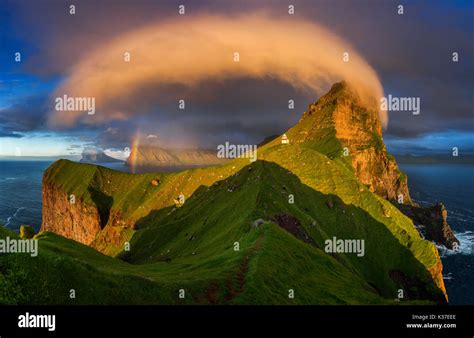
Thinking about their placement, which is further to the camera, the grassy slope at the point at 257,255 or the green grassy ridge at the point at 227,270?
the grassy slope at the point at 257,255

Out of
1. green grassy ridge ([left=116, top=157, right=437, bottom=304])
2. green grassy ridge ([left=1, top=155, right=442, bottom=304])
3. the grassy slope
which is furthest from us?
green grassy ridge ([left=116, top=157, right=437, bottom=304])

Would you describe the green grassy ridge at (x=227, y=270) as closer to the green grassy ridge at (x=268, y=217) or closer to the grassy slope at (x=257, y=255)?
the grassy slope at (x=257, y=255)

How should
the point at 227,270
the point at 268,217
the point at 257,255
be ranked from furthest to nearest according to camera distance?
the point at 268,217 < the point at 257,255 < the point at 227,270

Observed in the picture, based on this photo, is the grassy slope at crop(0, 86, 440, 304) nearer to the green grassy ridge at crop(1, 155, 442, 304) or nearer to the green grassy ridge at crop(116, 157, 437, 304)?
the green grassy ridge at crop(1, 155, 442, 304)

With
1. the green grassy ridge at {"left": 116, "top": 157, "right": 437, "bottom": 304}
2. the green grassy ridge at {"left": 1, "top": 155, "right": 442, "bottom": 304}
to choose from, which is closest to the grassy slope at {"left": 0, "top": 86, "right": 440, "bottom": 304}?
the green grassy ridge at {"left": 1, "top": 155, "right": 442, "bottom": 304}

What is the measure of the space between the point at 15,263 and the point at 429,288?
456 ft

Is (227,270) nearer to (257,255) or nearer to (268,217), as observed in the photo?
(257,255)

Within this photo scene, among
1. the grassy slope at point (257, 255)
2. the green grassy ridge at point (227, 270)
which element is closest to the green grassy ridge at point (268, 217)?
the grassy slope at point (257, 255)

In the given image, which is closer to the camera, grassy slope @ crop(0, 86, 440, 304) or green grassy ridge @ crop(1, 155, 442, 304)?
green grassy ridge @ crop(1, 155, 442, 304)

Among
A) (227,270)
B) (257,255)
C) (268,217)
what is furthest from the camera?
(268,217)

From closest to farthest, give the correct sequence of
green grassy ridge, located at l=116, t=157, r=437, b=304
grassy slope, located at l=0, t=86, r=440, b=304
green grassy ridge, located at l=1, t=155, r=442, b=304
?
green grassy ridge, located at l=1, t=155, r=442, b=304 < grassy slope, located at l=0, t=86, r=440, b=304 < green grassy ridge, located at l=116, t=157, r=437, b=304

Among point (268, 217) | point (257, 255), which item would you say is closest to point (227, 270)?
point (257, 255)
